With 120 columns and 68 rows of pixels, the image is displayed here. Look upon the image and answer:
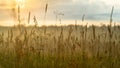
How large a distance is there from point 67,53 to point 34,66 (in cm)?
86

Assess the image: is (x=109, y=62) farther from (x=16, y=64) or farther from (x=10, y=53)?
(x=10, y=53)

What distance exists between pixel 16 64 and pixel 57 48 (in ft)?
3.46

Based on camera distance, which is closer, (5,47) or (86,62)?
(86,62)

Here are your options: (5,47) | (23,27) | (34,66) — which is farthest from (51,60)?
(5,47)

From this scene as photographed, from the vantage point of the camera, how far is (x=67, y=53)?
6.52 metres

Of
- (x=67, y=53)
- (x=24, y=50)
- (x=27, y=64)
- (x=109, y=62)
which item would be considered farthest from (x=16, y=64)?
(x=109, y=62)

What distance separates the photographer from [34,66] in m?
5.88

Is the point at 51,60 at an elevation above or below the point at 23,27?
below

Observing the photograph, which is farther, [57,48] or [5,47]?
[5,47]

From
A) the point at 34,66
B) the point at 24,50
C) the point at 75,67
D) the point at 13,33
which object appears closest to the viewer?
the point at 75,67

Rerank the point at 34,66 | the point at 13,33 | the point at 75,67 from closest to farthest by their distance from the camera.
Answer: the point at 75,67
the point at 34,66
the point at 13,33

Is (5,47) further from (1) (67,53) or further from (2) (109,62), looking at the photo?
(2) (109,62)

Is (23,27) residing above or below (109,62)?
above

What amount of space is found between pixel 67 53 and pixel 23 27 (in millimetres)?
970
